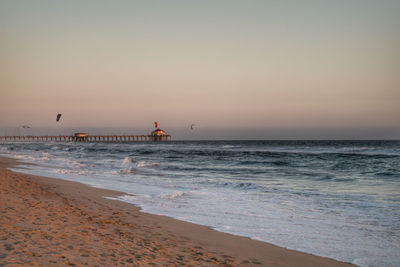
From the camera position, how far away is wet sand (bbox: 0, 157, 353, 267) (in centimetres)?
393

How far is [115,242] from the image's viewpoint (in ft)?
15.6

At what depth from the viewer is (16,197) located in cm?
772

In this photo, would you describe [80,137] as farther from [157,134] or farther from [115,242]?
[115,242]

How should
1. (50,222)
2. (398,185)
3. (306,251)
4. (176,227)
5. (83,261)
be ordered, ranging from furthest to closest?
(398,185)
(176,227)
(50,222)
(306,251)
(83,261)

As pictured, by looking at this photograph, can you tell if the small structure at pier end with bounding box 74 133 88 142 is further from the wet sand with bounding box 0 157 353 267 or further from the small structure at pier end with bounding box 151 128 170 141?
the wet sand with bounding box 0 157 353 267

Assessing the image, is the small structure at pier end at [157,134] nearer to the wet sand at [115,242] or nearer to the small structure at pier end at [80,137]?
the small structure at pier end at [80,137]

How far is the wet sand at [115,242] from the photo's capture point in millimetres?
3926

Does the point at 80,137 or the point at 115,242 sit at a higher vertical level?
Answer: the point at 80,137

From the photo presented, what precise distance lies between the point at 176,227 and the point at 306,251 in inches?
95.6

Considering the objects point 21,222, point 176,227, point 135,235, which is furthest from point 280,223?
point 21,222

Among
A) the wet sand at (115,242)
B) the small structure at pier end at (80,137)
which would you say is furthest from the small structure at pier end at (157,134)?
the wet sand at (115,242)

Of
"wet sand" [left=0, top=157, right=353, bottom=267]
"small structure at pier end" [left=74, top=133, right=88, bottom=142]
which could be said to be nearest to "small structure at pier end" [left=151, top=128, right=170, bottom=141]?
"small structure at pier end" [left=74, top=133, right=88, bottom=142]

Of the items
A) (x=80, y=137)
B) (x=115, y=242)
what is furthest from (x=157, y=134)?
→ (x=115, y=242)

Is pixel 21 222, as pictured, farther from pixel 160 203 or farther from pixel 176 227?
pixel 160 203
